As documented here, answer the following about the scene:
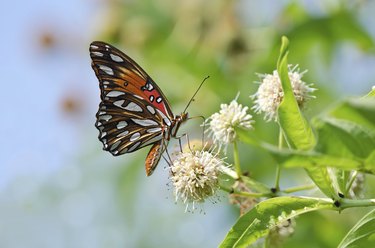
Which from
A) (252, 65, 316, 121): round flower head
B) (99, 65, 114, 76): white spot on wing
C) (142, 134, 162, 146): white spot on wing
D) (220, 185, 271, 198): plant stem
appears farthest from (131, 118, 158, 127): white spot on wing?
(220, 185, 271, 198): plant stem

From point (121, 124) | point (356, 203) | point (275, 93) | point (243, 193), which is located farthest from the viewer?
point (121, 124)

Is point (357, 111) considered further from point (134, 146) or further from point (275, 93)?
point (134, 146)

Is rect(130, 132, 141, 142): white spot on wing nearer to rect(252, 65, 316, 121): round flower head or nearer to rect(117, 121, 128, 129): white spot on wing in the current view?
rect(117, 121, 128, 129): white spot on wing

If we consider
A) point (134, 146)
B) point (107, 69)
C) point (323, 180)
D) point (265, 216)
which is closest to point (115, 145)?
point (134, 146)

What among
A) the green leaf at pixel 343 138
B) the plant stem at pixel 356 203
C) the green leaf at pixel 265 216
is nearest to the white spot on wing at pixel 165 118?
the green leaf at pixel 265 216

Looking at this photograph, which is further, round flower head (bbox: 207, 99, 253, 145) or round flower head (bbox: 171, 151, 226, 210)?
round flower head (bbox: 207, 99, 253, 145)

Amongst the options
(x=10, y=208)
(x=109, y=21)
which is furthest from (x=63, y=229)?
(x=109, y=21)

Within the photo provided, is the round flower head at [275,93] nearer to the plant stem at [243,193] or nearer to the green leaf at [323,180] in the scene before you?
the plant stem at [243,193]
